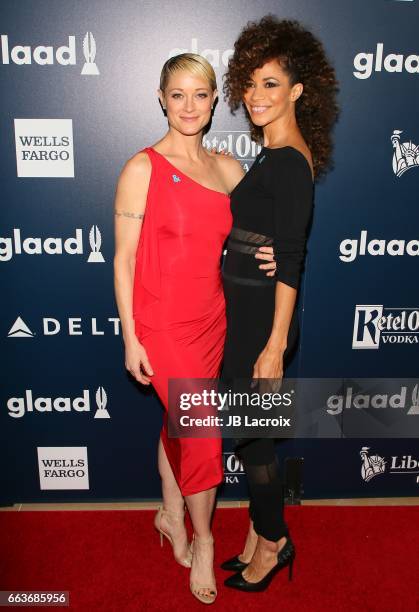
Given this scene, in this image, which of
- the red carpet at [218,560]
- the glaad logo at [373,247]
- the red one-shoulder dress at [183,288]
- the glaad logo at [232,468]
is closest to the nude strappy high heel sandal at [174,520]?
the red carpet at [218,560]

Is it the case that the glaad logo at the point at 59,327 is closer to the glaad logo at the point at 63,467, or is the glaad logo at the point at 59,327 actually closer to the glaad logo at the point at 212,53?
the glaad logo at the point at 63,467

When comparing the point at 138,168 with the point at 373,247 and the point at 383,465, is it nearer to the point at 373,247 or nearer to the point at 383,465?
the point at 373,247

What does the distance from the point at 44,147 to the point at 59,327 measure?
30.7 inches

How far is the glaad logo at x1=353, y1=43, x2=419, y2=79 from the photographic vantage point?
2.39m

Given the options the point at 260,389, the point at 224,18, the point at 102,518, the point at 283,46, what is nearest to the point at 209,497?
the point at 260,389

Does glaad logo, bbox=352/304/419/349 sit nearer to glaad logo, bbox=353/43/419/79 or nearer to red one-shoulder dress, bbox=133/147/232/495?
red one-shoulder dress, bbox=133/147/232/495

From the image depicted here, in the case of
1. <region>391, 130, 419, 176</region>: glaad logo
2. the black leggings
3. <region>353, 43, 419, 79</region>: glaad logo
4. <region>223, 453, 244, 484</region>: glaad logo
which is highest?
<region>353, 43, 419, 79</region>: glaad logo

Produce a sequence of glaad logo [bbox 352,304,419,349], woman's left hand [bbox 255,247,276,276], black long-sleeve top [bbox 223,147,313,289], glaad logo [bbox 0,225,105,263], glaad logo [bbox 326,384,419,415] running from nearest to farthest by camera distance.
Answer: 1. black long-sleeve top [bbox 223,147,313,289]
2. woman's left hand [bbox 255,247,276,276]
3. glaad logo [bbox 0,225,105,263]
4. glaad logo [bbox 352,304,419,349]
5. glaad logo [bbox 326,384,419,415]

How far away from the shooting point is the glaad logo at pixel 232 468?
9.42 ft

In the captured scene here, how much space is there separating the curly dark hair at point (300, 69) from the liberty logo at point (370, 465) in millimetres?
1504

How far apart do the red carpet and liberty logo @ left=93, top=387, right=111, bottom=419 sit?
18.5 inches

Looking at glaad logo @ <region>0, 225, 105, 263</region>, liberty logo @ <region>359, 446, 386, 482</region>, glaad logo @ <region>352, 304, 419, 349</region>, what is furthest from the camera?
liberty logo @ <region>359, 446, 386, 482</region>

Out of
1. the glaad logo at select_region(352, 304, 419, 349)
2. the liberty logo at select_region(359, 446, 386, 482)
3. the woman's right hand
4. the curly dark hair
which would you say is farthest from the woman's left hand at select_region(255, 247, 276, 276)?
the liberty logo at select_region(359, 446, 386, 482)

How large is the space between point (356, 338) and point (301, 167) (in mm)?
1095
